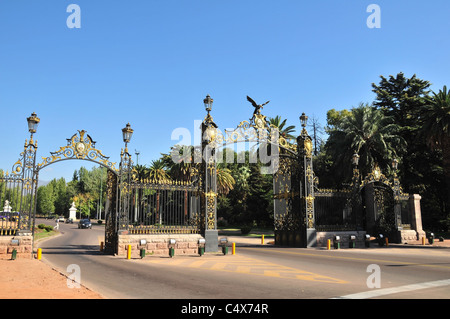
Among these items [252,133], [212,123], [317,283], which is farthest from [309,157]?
[317,283]

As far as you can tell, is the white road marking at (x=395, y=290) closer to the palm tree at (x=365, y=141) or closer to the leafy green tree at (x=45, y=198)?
the palm tree at (x=365, y=141)

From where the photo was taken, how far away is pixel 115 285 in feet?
33.1

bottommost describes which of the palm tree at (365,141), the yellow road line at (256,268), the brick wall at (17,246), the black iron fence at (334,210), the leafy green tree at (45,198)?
the yellow road line at (256,268)

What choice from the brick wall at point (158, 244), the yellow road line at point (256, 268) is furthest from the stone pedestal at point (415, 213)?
the yellow road line at point (256, 268)

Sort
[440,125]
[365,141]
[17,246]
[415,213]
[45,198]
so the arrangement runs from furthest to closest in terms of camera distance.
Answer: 1. [45,198]
2. [365,141]
3. [440,125]
4. [415,213]
5. [17,246]

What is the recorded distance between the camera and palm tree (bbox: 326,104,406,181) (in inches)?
1486

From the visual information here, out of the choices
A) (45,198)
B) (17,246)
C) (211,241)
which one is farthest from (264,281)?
(45,198)

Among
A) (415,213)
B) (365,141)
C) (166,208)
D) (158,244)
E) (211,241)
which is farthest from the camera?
(365,141)

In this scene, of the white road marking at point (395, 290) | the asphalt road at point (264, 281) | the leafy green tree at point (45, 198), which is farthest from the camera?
the leafy green tree at point (45, 198)

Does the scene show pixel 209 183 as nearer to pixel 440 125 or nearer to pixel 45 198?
pixel 440 125

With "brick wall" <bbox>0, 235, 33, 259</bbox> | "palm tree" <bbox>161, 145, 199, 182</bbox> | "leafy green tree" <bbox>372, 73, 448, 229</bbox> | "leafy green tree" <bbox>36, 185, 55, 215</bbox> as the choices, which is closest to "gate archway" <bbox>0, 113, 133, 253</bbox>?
"brick wall" <bbox>0, 235, 33, 259</bbox>

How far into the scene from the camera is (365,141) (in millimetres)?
37938

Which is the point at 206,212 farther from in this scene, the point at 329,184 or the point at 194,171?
the point at 329,184

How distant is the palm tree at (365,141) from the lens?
3775 centimetres
